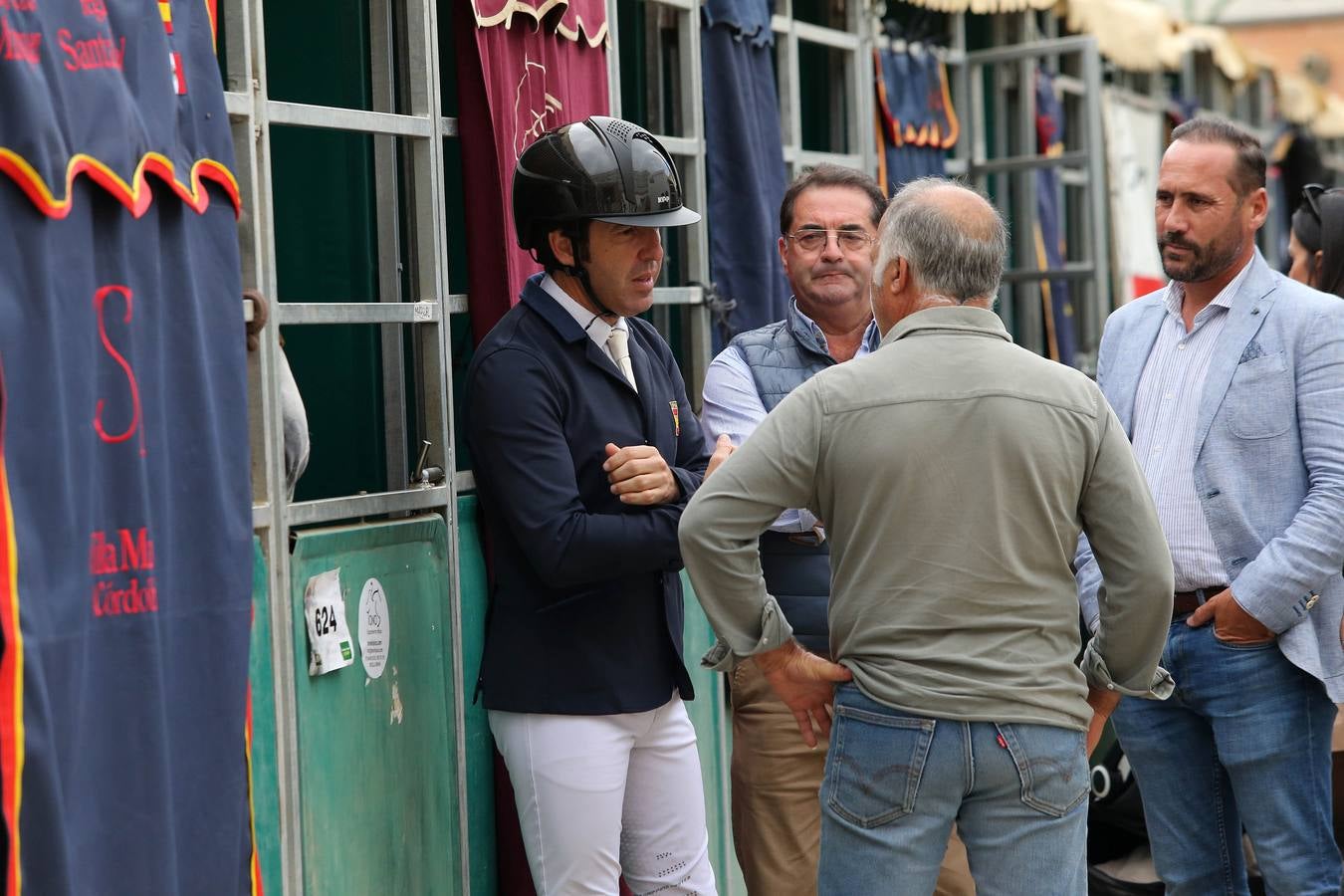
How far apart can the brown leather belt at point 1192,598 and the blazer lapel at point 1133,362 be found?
415mm

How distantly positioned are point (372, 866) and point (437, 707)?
394mm

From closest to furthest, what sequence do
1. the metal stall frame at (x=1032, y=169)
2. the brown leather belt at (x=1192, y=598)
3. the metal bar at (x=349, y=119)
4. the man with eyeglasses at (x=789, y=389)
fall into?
the metal bar at (x=349, y=119) < the brown leather belt at (x=1192, y=598) < the man with eyeglasses at (x=789, y=389) < the metal stall frame at (x=1032, y=169)

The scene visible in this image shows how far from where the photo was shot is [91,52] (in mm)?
2789

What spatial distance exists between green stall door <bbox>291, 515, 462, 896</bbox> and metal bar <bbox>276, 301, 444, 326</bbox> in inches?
17.7

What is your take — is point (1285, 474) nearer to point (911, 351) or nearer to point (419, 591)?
point (911, 351)

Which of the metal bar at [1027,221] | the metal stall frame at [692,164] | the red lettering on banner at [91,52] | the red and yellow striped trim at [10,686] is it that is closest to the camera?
the red and yellow striped trim at [10,686]

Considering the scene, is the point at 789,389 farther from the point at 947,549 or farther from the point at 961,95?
the point at 961,95

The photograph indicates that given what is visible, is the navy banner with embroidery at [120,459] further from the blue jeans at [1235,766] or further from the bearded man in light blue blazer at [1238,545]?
the blue jeans at [1235,766]

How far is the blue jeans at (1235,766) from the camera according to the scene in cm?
371

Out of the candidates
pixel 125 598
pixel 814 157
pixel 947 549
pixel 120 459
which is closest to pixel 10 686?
pixel 125 598

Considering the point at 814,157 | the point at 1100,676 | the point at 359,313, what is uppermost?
the point at 814,157

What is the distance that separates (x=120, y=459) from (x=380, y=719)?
1.10m

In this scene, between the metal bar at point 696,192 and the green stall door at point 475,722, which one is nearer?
the green stall door at point 475,722

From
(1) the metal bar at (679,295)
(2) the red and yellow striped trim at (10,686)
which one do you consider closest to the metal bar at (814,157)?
(1) the metal bar at (679,295)
